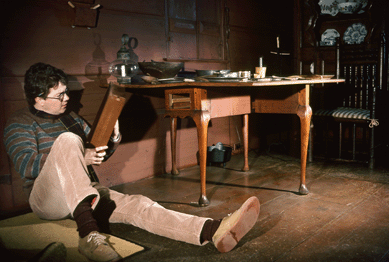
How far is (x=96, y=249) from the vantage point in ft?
4.95

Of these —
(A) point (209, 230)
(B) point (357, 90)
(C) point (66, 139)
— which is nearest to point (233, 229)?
(A) point (209, 230)

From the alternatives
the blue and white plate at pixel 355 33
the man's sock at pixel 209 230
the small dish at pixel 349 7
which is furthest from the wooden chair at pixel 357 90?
the man's sock at pixel 209 230

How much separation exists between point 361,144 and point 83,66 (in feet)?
10.7

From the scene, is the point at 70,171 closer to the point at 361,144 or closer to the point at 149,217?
the point at 149,217

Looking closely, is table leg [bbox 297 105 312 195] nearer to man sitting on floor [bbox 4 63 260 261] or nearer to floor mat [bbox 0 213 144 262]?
man sitting on floor [bbox 4 63 260 261]

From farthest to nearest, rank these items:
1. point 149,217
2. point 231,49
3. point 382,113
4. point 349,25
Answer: point 349,25
point 231,49
point 382,113
point 149,217

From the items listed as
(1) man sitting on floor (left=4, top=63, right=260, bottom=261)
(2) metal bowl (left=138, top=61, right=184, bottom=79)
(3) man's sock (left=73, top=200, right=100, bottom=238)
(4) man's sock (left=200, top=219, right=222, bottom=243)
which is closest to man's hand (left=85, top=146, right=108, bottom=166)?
(1) man sitting on floor (left=4, top=63, right=260, bottom=261)

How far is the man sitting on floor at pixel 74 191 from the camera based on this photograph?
5.20ft

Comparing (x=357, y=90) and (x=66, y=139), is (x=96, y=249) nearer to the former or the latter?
(x=66, y=139)

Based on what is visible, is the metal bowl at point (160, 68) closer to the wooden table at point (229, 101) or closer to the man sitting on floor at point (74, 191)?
the wooden table at point (229, 101)

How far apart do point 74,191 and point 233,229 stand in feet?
2.45

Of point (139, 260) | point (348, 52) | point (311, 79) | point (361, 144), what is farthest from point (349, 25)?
point (139, 260)

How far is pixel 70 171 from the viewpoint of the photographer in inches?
62.8

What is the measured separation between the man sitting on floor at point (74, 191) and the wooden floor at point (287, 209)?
11 centimetres
